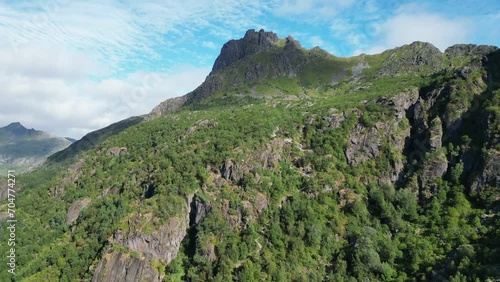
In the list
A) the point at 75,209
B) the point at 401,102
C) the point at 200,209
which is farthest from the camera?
the point at 401,102

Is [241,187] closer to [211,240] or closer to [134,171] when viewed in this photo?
[211,240]

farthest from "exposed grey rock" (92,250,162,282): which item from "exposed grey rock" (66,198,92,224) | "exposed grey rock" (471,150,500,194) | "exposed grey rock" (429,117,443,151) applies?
"exposed grey rock" (429,117,443,151)

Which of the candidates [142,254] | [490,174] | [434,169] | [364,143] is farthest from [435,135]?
[142,254]

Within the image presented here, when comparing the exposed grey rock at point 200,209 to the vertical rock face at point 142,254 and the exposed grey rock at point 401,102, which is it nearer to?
the vertical rock face at point 142,254

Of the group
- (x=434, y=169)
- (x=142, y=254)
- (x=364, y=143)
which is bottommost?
(x=142, y=254)

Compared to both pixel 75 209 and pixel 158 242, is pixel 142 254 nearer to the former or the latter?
pixel 158 242

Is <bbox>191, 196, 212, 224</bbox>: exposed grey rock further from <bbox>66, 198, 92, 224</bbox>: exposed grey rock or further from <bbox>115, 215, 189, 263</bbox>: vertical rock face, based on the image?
<bbox>66, 198, 92, 224</bbox>: exposed grey rock
